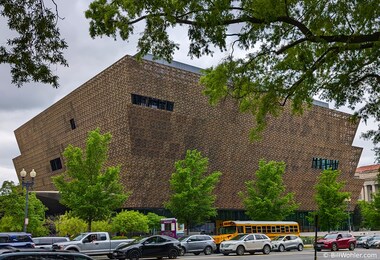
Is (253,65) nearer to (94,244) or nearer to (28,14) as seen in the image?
(28,14)

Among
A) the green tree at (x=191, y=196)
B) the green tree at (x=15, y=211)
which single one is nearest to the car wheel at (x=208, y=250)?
the green tree at (x=191, y=196)

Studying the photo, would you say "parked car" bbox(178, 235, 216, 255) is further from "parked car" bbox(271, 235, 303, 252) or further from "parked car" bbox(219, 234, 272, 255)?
"parked car" bbox(271, 235, 303, 252)

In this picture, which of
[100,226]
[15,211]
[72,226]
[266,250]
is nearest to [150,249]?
[266,250]

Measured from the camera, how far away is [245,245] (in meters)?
33.9

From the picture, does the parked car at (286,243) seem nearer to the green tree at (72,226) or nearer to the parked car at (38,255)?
the green tree at (72,226)

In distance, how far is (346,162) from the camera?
85.0 metres

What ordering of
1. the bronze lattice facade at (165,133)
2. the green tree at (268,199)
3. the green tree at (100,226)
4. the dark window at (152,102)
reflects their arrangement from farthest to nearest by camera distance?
the dark window at (152,102) < the bronze lattice facade at (165,133) < the green tree at (268,199) < the green tree at (100,226)

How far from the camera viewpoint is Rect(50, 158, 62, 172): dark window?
72.9 m

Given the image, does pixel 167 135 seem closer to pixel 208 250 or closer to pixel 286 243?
pixel 286 243

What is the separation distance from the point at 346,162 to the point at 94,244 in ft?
219

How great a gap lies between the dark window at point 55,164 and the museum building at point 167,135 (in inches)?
7.3

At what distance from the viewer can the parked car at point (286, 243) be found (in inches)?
1528

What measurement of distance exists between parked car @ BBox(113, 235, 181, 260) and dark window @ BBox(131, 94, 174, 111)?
98.8 feet

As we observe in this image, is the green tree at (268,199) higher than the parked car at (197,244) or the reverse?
higher
